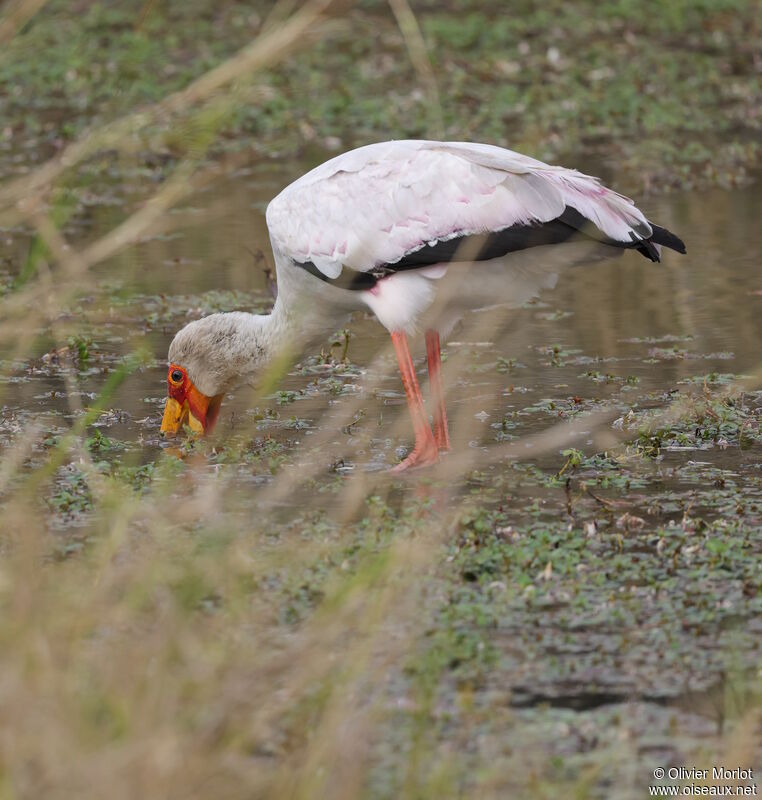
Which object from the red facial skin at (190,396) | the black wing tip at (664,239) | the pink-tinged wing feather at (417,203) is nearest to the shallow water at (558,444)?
the red facial skin at (190,396)

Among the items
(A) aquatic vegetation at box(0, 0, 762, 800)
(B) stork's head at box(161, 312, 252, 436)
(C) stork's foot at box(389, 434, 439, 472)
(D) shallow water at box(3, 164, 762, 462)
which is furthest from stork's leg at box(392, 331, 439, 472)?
(B) stork's head at box(161, 312, 252, 436)

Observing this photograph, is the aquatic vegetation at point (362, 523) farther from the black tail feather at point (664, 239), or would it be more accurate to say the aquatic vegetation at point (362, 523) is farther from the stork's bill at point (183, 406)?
the black tail feather at point (664, 239)

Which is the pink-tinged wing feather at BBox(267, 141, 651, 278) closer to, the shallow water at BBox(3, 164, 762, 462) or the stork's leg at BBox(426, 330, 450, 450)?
the stork's leg at BBox(426, 330, 450, 450)

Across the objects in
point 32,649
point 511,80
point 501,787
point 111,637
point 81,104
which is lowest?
point 511,80

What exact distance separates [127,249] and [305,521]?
508 cm

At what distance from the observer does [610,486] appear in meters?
5.98

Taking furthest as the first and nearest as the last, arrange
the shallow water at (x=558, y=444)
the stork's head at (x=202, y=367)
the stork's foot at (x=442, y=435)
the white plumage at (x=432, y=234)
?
1. the stork's head at (x=202, y=367)
2. the stork's foot at (x=442, y=435)
3. the white plumage at (x=432, y=234)
4. the shallow water at (x=558, y=444)

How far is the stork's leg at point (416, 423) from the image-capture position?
20.9 ft

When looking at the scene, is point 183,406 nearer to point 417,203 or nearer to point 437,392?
point 437,392

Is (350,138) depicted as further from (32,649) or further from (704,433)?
(32,649)

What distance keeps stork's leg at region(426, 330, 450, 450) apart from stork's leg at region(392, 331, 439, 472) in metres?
0.14

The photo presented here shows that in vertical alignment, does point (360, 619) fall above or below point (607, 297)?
above

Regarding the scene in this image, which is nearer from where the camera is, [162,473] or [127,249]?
[162,473]

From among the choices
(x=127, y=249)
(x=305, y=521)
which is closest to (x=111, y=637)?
(x=305, y=521)
